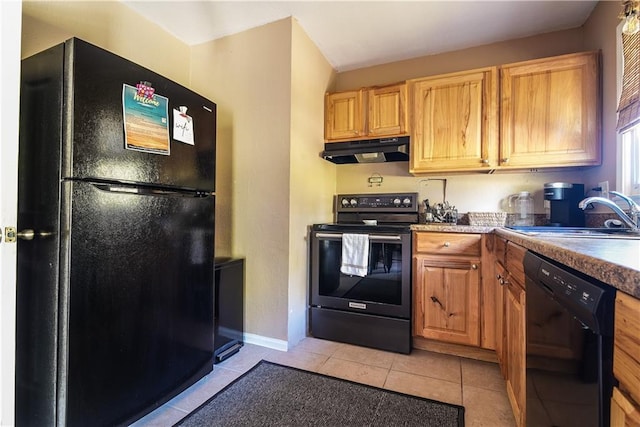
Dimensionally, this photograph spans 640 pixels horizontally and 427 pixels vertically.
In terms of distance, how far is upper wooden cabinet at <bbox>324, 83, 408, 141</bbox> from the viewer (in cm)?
244

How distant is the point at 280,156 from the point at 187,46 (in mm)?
1337

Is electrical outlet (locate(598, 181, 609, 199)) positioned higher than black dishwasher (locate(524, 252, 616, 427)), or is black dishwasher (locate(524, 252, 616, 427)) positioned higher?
electrical outlet (locate(598, 181, 609, 199))

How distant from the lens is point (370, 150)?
8.03ft

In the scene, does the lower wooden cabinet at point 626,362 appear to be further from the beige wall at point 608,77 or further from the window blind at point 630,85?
the beige wall at point 608,77

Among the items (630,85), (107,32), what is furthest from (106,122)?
(630,85)

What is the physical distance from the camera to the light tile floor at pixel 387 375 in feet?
4.79

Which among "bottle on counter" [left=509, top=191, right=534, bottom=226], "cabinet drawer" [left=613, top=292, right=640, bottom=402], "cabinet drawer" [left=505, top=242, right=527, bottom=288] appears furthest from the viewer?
"bottle on counter" [left=509, top=191, right=534, bottom=226]

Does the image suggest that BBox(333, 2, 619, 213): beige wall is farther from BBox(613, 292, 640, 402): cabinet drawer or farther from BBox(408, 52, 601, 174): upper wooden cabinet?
BBox(613, 292, 640, 402): cabinet drawer

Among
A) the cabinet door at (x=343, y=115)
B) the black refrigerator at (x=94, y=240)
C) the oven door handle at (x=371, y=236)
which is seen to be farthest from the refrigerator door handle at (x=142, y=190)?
the cabinet door at (x=343, y=115)

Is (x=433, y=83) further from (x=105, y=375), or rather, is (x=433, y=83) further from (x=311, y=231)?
(x=105, y=375)

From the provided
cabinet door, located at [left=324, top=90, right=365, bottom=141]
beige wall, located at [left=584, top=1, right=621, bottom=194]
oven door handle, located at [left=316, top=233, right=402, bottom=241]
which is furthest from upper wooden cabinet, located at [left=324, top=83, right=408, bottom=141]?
beige wall, located at [left=584, top=1, right=621, bottom=194]

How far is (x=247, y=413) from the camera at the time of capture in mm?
1434

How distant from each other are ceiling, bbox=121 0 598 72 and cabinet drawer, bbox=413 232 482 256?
1551mm

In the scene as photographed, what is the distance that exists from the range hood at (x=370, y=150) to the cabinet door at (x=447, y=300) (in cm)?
92
